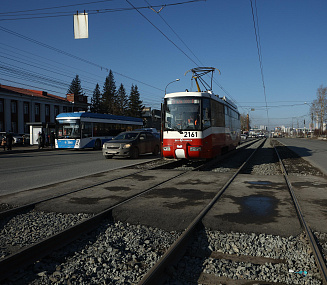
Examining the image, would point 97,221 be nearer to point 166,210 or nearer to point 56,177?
point 166,210

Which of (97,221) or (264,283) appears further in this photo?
(97,221)

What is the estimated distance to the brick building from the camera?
48344 millimetres

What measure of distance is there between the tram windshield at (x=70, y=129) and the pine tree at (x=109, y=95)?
6206cm

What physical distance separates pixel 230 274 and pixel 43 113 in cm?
5826

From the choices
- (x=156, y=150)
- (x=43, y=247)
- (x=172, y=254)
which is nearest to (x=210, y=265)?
(x=172, y=254)

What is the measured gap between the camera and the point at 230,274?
3.13 meters

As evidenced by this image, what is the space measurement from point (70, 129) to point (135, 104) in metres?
66.2

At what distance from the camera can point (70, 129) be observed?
80.9 ft

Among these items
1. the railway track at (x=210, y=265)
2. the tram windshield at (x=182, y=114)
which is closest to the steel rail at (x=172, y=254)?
the railway track at (x=210, y=265)

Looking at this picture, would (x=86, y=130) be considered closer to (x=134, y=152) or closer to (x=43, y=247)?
(x=134, y=152)

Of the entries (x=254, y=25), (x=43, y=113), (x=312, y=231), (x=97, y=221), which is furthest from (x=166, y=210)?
(x=43, y=113)

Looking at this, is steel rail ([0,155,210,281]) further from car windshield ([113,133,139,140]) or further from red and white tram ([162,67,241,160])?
car windshield ([113,133,139,140])

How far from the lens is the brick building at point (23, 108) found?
48.3 m

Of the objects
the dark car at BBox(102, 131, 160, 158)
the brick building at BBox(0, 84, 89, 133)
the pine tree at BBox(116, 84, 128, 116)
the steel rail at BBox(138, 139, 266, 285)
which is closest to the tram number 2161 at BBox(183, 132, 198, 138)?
the dark car at BBox(102, 131, 160, 158)
